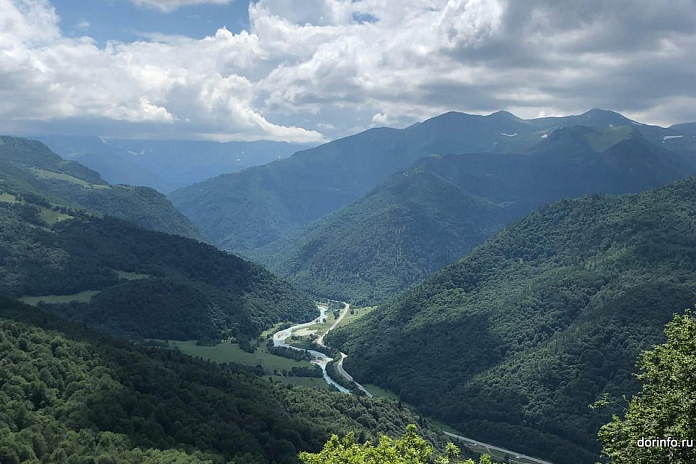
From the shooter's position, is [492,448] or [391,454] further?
[492,448]

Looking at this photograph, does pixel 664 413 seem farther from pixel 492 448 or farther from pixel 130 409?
pixel 492 448

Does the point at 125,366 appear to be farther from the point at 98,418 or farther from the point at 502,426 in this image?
the point at 502,426

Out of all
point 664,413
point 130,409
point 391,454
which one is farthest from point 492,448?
point 664,413

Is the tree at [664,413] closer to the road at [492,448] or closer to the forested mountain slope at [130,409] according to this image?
the forested mountain slope at [130,409]

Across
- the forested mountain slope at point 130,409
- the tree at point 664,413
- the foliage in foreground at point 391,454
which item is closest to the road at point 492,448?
the forested mountain slope at point 130,409

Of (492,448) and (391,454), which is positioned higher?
(391,454)

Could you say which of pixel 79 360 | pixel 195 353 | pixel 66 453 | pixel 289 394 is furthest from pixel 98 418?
→ pixel 195 353

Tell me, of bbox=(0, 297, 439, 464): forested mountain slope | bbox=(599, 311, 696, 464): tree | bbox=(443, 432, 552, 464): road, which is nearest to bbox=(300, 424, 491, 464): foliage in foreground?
bbox=(599, 311, 696, 464): tree
